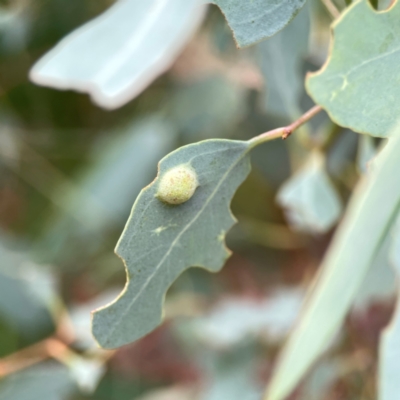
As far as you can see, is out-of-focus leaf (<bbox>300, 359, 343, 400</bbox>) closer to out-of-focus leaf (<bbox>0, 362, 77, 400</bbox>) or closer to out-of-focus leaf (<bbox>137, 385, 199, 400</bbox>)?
out-of-focus leaf (<bbox>137, 385, 199, 400</bbox>)


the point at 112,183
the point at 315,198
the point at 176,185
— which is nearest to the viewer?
the point at 176,185

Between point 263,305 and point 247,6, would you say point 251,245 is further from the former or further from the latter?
point 247,6

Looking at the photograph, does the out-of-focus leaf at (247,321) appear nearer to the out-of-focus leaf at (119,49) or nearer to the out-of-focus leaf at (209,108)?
the out-of-focus leaf at (209,108)

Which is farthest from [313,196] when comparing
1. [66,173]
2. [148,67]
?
[66,173]

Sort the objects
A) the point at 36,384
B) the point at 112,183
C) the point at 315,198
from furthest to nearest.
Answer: the point at 112,183 < the point at 36,384 < the point at 315,198

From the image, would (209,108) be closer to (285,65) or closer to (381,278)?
(285,65)

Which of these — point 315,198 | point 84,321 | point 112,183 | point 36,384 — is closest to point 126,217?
point 112,183
